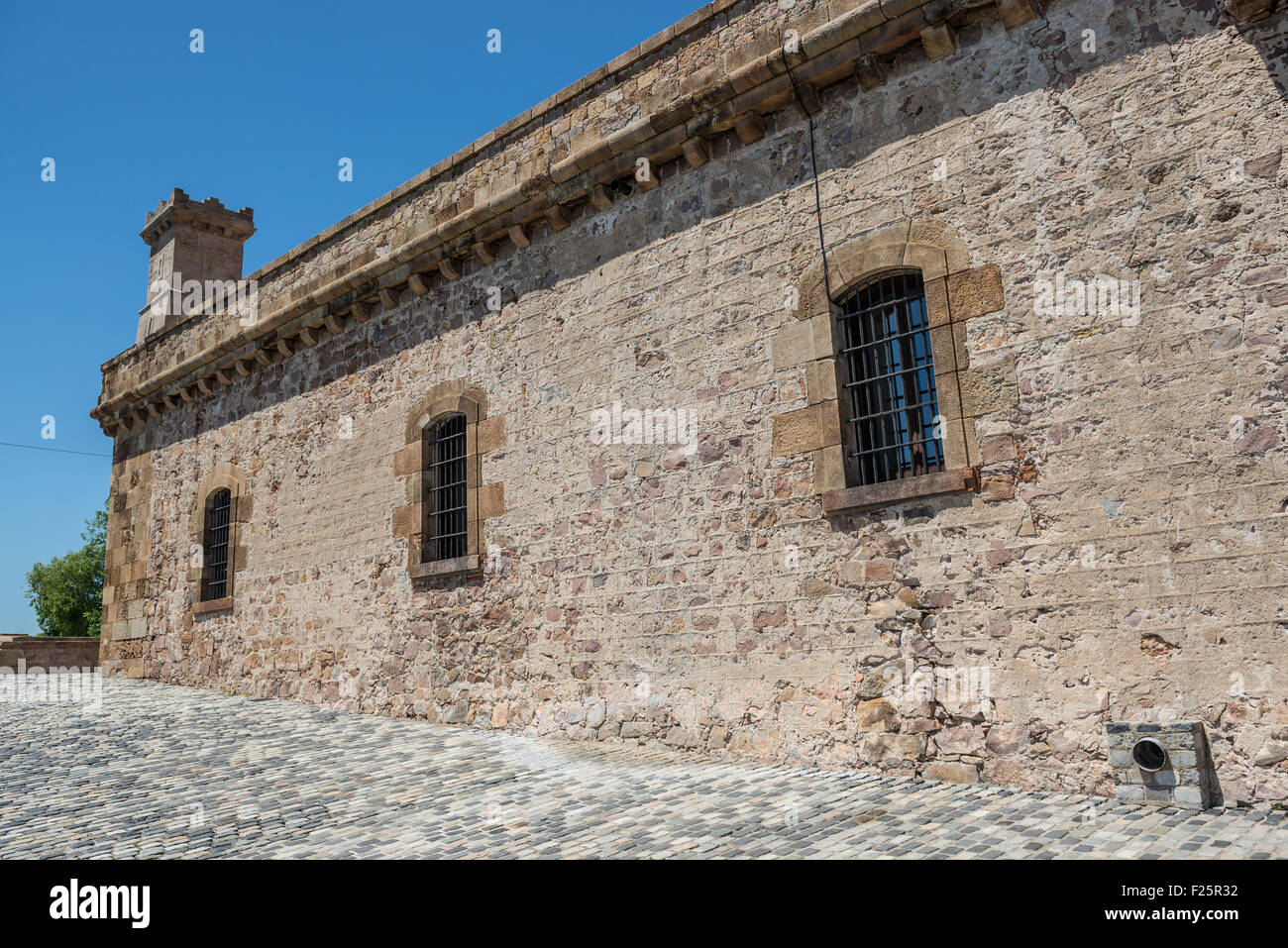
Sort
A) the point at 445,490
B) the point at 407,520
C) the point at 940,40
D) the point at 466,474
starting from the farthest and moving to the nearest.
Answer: the point at 407,520 < the point at 445,490 < the point at 466,474 < the point at 940,40

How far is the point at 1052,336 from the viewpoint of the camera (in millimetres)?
5520

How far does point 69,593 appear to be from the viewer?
34.4 m

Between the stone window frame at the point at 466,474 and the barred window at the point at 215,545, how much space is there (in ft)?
13.7

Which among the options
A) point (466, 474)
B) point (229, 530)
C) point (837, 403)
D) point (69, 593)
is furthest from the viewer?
point (69, 593)

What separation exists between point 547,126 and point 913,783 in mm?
6263

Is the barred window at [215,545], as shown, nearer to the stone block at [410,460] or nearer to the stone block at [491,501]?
the stone block at [410,460]

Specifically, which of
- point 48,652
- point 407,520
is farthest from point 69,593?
point 407,520

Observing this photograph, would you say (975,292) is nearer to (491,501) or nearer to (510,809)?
(510,809)

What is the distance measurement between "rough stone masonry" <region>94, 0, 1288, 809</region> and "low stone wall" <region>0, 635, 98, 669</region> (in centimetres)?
821

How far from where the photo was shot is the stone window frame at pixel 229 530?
1218 cm

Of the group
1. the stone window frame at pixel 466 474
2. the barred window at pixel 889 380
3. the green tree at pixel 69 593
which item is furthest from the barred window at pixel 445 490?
the green tree at pixel 69 593

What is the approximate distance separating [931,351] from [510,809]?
3.74 m

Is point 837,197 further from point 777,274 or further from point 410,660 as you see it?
point 410,660
